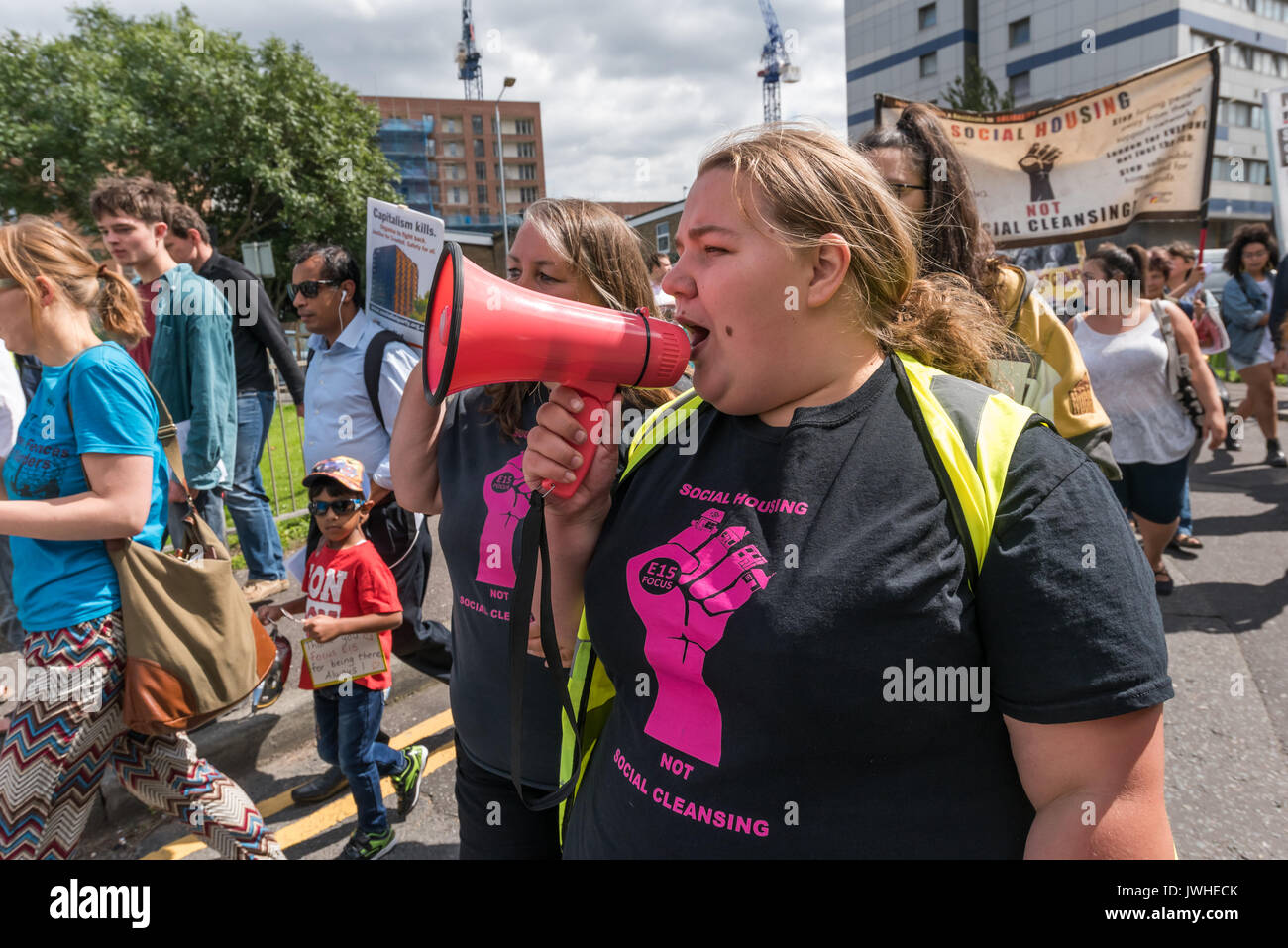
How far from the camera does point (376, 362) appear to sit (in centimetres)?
323

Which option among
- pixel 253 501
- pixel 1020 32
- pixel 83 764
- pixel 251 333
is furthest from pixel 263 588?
pixel 1020 32

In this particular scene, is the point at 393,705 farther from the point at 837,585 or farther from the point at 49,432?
the point at 837,585

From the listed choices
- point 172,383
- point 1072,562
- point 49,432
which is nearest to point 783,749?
point 1072,562

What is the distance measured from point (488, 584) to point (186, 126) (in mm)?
29519

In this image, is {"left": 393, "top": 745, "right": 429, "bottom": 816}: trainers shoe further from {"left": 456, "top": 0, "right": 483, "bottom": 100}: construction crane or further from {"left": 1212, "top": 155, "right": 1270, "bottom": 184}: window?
{"left": 456, "top": 0, "right": 483, "bottom": 100}: construction crane

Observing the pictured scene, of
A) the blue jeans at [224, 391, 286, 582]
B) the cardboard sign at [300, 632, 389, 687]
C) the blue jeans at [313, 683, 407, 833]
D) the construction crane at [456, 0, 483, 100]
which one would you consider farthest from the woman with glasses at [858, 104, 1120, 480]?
the construction crane at [456, 0, 483, 100]

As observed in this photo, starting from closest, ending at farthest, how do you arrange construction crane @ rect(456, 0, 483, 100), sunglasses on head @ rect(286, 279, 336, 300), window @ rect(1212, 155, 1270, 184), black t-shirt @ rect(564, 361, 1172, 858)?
black t-shirt @ rect(564, 361, 1172, 858) < sunglasses on head @ rect(286, 279, 336, 300) < window @ rect(1212, 155, 1270, 184) < construction crane @ rect(456, 0, 483, 100)

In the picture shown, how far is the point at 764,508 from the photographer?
44.3 inches

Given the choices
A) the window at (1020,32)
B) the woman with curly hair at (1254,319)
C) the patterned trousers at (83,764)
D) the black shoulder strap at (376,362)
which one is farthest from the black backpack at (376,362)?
the window at (1020,32)

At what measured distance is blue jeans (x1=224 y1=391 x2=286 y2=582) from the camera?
490cm

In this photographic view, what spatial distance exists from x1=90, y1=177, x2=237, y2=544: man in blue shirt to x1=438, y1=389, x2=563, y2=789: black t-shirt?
9.35 ft

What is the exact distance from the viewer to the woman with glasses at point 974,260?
2277 millimetres

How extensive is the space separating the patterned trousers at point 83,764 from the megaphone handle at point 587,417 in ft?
5.39

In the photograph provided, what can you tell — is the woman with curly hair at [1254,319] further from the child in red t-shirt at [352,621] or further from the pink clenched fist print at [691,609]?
the pink clenched fist print at [691,609]
